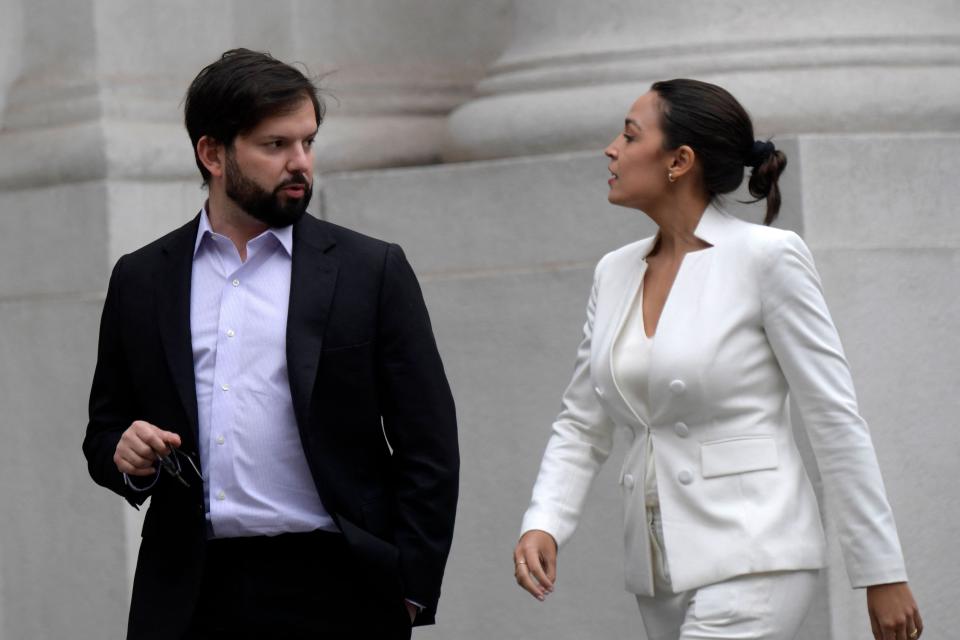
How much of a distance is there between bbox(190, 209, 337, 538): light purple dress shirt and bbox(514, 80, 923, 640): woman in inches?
18.7

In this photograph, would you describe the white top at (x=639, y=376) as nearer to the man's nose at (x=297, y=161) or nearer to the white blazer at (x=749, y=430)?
the white blazer at (x=749, y=430)

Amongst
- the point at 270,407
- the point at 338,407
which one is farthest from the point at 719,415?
the point at 270,407

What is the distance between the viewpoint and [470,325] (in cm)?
545

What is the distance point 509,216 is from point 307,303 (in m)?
2.16

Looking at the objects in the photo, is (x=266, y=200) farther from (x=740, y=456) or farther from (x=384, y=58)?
(x=384, y=58)

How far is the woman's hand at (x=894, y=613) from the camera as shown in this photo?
125 inches

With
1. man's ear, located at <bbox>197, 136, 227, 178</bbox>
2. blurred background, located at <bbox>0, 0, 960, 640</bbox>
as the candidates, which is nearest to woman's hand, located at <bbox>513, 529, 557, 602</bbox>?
man's ear, located at <bbox>197, 136, 227, 178</bbox>

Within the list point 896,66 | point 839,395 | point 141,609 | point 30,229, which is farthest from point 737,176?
point 30,229

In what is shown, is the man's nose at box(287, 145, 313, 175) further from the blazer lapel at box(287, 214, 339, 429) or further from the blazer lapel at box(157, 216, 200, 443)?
the blazer lapel at box(157, 216, 200, 443)

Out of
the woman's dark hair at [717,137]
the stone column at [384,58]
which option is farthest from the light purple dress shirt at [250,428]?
the stone column at [384,58]

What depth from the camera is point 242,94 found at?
331 cm

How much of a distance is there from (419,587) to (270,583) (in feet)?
0.96

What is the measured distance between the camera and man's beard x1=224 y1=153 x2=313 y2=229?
3299 mm

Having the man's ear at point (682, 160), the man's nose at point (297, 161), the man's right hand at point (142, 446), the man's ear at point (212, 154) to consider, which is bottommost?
the man's right hand at point (142, 446)
